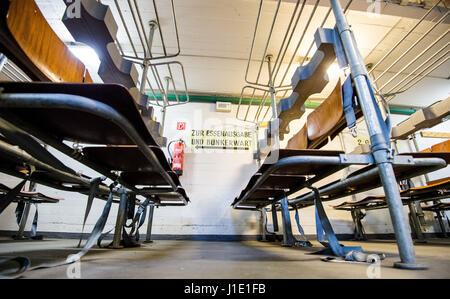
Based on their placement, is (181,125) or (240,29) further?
(181,125)

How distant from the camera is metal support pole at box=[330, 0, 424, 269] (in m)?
0.65

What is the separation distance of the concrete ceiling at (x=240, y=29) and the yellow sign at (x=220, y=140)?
1004mm

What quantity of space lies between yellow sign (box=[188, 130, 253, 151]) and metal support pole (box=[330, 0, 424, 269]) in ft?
7.97

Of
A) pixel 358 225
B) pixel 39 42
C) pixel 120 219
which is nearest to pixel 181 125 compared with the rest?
pixel 120 219

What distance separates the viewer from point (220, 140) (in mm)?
3279

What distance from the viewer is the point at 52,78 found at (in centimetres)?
107

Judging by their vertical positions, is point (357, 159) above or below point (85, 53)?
below

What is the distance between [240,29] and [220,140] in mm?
1683

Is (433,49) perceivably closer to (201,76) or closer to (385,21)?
(385,21)

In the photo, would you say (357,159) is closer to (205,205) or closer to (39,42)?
(39,42)

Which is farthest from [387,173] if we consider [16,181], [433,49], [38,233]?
[16,181]

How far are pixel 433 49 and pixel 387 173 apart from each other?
3.47 m

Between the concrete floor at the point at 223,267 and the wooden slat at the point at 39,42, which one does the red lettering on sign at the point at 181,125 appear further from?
the concrete floor at the point at 223,267

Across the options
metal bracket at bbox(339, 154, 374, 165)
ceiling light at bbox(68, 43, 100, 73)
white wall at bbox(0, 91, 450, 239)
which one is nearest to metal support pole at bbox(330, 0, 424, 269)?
metal bracket at bbox(339, 154, 374, 165)
